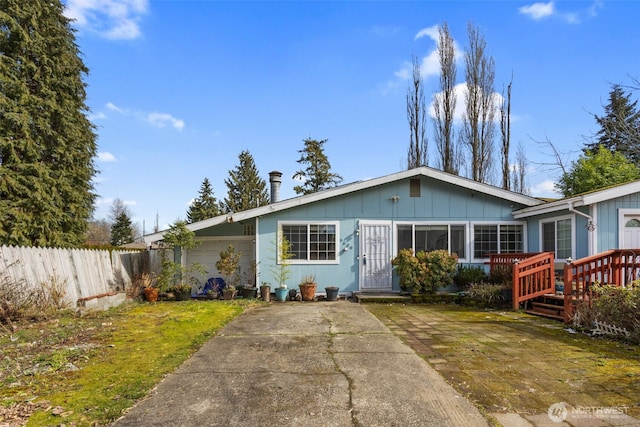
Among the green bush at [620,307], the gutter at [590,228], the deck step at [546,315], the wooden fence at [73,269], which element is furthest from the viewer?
the gutter at [590,228]

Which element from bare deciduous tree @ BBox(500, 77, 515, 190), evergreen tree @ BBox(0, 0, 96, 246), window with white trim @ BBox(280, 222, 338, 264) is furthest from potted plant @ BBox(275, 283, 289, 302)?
bare deciduous tree @ BBox(500, 77, 515, 190)

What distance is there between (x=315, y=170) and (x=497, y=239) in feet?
57.8

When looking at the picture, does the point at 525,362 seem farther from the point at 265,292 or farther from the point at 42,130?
the point at 42,130

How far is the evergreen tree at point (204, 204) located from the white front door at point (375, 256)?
919 inches

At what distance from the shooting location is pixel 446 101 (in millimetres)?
20672

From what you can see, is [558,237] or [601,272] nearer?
[601,272]

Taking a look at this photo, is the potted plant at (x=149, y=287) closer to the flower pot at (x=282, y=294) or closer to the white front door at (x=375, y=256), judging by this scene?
the flower pot at (x=282, y=294)

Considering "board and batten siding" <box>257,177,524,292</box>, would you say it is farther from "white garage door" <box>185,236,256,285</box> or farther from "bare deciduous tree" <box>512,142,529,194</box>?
"bare deciduous tree" <box>512,142,529,194</box>

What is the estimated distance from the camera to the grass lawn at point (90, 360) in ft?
9.69

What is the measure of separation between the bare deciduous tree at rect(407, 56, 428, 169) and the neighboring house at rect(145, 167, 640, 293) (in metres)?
11.0

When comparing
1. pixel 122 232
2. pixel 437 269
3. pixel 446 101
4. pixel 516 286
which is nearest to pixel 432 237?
pixel 437 269

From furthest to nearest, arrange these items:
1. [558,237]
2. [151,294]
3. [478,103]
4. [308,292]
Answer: [478,103]
[151,294]
[308,292]
[558,237]

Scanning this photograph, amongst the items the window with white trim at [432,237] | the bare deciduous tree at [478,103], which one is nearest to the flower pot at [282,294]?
the window with white trim at [432,237]

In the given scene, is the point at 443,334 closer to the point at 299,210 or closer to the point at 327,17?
the point at 299,210
